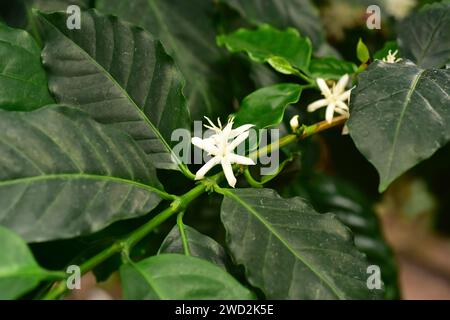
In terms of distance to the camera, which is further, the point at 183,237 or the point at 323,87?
the point at 323,87

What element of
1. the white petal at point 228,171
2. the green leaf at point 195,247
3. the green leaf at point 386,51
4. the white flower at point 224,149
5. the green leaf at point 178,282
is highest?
the green leaf at point 386,51

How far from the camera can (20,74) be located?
0.72 m

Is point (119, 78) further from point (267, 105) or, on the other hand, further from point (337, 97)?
point (337, 97)

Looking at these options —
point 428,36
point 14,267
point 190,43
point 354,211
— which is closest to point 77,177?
point 14,267

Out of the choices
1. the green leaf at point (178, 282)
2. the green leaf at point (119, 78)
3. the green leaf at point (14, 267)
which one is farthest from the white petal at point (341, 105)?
the green leaf at point (14, 267)

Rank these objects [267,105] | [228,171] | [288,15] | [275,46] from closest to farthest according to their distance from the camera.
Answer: [228,171] < [267,105] < [275,46] < [288,15]

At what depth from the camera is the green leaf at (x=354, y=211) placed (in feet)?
4.50

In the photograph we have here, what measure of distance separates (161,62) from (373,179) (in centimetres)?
110

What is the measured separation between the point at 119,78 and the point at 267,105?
21cm

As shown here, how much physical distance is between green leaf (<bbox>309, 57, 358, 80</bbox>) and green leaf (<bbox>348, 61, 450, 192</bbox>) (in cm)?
20

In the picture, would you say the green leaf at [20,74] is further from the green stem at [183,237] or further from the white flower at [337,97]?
the white flower at [337,97]

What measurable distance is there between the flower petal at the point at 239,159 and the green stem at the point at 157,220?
0.03m
